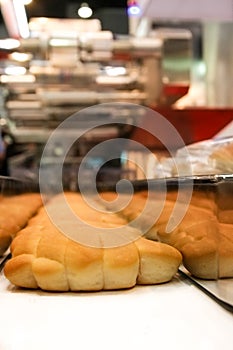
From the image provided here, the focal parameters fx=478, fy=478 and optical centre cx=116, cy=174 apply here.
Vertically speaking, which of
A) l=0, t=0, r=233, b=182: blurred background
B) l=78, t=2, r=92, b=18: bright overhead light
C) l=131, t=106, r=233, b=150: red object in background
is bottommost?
l=131, t=106, r=233, b=150: red object in background

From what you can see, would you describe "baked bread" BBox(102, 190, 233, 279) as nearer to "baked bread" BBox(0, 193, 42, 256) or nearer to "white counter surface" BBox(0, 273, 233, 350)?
"white counter surface" BBox(0, 273, 233, 350)

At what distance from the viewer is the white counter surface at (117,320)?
0.43 metres

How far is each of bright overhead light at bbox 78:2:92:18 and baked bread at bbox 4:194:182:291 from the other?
3.66 m

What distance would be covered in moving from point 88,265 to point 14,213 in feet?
1.64

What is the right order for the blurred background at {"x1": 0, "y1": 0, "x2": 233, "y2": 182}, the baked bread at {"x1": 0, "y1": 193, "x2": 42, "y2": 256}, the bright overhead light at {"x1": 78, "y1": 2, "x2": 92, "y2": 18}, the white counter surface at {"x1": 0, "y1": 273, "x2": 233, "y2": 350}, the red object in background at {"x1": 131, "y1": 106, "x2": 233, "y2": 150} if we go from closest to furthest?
the white counter surface at {"x1": 0, "y1": 273, "x2": 233, "y2": 350} < the baked bread at {"x1": 0, "y1": 193, "x2": 42, "y2": 256} < the blurred background at {"x1": 0, "y1": 0, "x2": 233, "y2": 182} < the red object in background at {"x1": 131, "y1": 106, "x2": 233, "y2": 150} < the bright overhead light at {"x1": 78, "y1": 2, "x2": 92, "y2": 18}

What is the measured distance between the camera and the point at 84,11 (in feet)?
13.7

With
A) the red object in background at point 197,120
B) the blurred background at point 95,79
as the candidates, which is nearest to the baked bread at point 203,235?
the blurred background at point 95,79

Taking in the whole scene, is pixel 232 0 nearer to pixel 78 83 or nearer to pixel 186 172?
pixel 78 83

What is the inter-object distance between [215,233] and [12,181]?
79 cm

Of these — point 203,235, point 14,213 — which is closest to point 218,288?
point 203,235

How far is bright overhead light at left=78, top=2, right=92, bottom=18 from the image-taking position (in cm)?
406

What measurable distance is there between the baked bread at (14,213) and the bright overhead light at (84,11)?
2919 mm

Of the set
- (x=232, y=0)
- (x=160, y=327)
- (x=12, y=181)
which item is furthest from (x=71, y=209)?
(x=232, y=0)

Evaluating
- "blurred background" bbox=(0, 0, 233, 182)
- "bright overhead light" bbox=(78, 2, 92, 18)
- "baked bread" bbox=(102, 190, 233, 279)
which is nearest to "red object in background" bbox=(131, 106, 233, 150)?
"blurred background" bbox=(0, 0, 233, 182)
